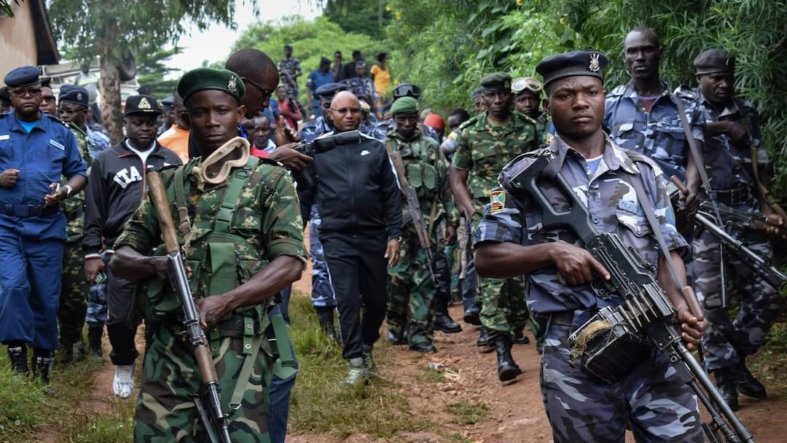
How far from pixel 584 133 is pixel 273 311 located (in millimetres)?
1389

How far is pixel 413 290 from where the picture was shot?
34.5 feet

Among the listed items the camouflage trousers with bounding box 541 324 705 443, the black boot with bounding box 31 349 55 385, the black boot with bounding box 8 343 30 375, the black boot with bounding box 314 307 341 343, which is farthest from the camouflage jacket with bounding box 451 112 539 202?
the camouflage trousers with bounding box 541 324 705 443

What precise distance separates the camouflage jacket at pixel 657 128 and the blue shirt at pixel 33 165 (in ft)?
13.2

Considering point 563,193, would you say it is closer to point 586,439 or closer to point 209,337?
point 586,439

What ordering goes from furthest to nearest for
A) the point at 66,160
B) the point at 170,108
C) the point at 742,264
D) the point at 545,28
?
1. the point at 170,108
2. the point at 545,28
3. the point at 66,160
4. the point at 742,264

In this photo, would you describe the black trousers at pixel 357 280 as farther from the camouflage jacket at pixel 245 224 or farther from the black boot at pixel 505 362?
the camouflage jacket at pixel 245 224

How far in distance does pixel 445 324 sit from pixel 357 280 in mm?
3488

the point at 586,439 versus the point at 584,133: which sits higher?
the point at 584,133

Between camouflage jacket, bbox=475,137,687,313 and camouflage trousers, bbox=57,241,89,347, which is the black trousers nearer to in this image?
camouflage trousers, bbox=57,241,89,347

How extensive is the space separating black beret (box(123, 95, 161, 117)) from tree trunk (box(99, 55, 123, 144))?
1665 cm

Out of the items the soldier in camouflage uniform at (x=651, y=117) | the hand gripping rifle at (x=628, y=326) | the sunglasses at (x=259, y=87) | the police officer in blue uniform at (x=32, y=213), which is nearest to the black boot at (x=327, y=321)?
the police officer in blue uniform at (x=32, y=213)

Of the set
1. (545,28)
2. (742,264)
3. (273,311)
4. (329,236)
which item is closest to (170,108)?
(545,28)

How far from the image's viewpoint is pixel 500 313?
927 centimetres

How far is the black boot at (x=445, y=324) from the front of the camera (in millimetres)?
11977
